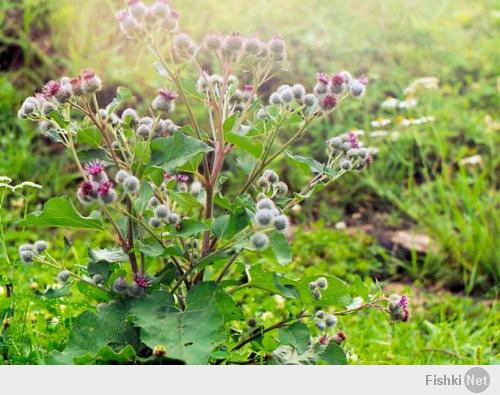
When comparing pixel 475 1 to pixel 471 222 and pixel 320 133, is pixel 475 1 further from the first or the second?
pixel 471 222

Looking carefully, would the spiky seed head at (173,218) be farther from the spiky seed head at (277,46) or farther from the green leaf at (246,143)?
the spiky seed head at (277,46)

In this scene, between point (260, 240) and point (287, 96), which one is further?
point (287, 96)

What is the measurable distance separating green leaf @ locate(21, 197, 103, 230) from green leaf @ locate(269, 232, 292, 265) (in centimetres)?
36

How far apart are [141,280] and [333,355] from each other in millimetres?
426

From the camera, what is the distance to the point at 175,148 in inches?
59.4

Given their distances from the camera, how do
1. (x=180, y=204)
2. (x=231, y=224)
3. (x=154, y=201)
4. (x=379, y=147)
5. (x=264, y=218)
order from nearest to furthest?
(x=264, y=218) < (x=231, y=224) < (x=180, y=204) < (x=154, y=201) < (x=379, y=147)

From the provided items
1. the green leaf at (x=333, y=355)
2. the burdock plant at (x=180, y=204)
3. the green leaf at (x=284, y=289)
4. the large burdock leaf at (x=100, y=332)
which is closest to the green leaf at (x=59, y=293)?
the burdock plant at (x=180, y=204)

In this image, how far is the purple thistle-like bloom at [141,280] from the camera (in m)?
1.56

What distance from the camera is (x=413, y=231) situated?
362cm

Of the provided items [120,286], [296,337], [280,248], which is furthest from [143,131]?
[296,337]

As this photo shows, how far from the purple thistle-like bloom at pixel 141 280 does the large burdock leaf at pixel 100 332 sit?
50 mm

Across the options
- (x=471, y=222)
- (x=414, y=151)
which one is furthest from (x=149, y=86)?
(x=471, y=222)

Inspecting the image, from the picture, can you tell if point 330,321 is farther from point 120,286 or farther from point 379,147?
point 379,147
